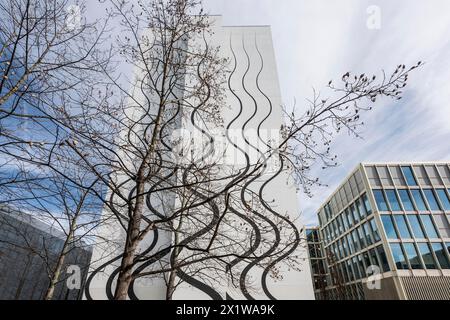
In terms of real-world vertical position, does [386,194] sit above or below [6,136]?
above

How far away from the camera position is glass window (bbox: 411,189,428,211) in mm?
28938

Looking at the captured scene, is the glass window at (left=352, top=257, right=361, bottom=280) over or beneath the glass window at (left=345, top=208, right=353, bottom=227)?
beneath

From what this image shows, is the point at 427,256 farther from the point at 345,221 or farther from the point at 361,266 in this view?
the point at 345,221

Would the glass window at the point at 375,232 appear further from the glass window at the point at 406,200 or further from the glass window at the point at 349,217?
the glass window at the point at 349,217

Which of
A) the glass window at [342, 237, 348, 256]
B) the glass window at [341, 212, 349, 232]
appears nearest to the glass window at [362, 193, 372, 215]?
the glass window at [341, 212, 349, 232]

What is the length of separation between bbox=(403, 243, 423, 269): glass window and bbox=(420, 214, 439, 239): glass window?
2.63 meters

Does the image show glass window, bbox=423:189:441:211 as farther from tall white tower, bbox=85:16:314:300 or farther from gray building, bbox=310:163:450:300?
tall white tower, bbox=85:16:314:300

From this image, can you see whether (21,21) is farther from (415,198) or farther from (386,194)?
(415,198)

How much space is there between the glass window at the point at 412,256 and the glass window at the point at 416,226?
1533mm

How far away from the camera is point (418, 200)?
29.4 m
